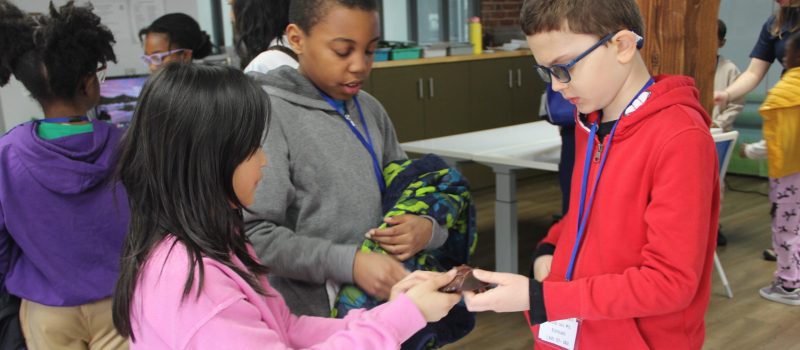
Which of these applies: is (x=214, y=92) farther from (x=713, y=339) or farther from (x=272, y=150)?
(x=713, y=339)

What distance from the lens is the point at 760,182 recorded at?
6.12 m

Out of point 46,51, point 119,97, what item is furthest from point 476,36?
point 46,51

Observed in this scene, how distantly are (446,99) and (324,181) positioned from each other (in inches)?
175

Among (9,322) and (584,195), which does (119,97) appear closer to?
(9,322)

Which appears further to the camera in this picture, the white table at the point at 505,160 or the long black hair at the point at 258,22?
the white table at the point at 505,160

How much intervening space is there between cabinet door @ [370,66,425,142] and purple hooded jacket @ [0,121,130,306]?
3561 mm

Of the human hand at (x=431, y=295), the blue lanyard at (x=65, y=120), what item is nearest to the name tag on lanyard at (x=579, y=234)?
the human hand at (x=431, y=295)

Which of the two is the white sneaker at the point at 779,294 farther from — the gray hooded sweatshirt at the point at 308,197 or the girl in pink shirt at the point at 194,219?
the girl in pink shirt at the point at 194,219

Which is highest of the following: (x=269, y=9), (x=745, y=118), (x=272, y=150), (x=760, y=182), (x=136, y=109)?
(x=269, y=9)

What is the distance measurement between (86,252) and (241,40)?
893mm

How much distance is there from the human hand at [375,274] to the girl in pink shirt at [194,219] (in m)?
0.24

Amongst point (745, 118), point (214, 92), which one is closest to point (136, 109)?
point (214, 92)

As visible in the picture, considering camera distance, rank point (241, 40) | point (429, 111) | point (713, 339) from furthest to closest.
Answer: point (429, 111) → point (713, 339) → point (241, 40)

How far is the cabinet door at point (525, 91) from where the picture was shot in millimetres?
6332
